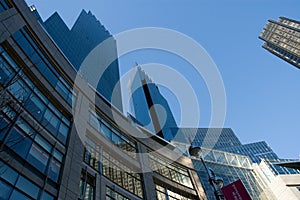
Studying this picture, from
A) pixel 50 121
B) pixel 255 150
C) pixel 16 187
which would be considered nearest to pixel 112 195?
pixel 50 121

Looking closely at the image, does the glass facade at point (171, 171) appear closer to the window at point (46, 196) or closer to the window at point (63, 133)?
the window at point (63, 133)

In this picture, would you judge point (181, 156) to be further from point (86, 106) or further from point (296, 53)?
point (296, 53)

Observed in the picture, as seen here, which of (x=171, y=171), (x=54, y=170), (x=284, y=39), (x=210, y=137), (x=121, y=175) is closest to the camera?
(x=54, y=170)

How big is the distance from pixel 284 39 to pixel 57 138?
14218 centimetres

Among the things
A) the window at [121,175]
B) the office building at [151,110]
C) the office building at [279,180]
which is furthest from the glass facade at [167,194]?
the office building at [151,110]

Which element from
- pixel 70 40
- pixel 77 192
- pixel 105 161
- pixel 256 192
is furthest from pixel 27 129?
pixel 70 40

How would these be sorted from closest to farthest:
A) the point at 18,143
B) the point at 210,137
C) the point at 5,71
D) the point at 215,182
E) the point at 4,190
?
the point at 215,182, the point at 4,190, the point at 18,143, the point at 5,71, the point at 210,137

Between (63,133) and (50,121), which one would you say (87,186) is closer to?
(63,133)

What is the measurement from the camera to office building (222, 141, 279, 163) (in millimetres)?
154000

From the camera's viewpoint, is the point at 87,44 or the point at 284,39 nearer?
the point at 87,44

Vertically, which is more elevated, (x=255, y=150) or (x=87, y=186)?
(x=255, y=150)

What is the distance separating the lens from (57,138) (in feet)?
53.7

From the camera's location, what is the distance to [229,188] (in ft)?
38.1

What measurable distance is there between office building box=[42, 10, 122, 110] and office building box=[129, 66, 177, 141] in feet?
118
